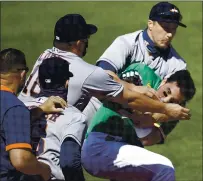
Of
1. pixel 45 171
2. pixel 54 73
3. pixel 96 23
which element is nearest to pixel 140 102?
pixel 54 73

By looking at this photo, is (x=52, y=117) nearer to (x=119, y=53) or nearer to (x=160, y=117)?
(x=160, y=117)

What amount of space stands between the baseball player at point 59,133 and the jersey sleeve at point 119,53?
784 mm

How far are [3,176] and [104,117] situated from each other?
129 cm

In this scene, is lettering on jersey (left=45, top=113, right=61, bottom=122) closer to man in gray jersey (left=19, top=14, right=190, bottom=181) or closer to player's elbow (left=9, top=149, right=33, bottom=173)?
man in gray jersey (left=19, top=14, right=190, bottom=181)

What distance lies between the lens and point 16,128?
15.6 feet

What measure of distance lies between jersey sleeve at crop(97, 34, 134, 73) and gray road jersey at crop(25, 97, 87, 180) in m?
0.99

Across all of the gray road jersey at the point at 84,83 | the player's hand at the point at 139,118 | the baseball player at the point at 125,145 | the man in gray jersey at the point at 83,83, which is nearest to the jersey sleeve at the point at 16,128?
the man in gray jersey at the point at 83,83

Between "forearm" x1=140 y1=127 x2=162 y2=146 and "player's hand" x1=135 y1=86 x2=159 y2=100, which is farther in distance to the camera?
"forearm" x1=140 y1=127 x2=162 y2=146

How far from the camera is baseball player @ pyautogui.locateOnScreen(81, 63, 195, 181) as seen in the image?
5688 mm

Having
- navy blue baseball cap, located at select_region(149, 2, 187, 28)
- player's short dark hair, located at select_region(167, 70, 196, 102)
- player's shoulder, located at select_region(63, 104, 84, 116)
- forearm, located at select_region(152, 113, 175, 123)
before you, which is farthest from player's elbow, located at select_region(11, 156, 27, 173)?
navy blue baseball cap, located at select_region(149, 2, 187, 28)

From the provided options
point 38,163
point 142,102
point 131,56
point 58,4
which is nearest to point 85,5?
point 58,4

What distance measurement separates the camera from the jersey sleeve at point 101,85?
217 inches

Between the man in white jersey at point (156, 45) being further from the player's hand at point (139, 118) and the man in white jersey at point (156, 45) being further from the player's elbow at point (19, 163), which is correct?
the player's elbow at point (19, 163)

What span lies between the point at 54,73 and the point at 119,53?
37.6 inches
